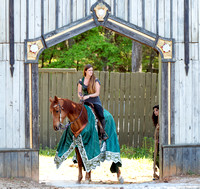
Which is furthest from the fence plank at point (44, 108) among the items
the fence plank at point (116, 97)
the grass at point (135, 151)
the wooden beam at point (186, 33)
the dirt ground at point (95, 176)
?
the wooden beam at point (186, 33)

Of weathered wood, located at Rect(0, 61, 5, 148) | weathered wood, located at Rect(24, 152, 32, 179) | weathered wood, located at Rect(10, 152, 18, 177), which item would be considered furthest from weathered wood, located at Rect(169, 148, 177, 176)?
weathered wood, located at Rect(0, 61, 5, 148)

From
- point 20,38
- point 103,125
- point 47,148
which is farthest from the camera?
point 47,148

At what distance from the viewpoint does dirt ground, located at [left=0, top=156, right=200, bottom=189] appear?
7.20m

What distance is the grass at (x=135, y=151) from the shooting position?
1073 centimetres

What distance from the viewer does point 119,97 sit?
37.2ft

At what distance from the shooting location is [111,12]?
7582 mm

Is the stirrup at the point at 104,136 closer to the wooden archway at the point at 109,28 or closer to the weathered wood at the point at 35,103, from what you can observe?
the wooden archway at the point at 109,28

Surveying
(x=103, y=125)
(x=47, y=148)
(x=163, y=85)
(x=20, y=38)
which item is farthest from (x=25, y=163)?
(x=47, y=148)

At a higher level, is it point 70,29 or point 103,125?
point 70,29

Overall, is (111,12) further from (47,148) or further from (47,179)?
(47,148)

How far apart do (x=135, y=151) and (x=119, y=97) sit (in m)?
1.50

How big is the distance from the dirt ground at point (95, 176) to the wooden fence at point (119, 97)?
1.20 m

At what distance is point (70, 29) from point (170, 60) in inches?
74.7

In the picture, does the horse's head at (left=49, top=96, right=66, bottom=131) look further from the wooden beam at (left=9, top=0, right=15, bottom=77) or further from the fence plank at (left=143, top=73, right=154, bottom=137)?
the fence plank at (left=143, top=73, right=154, bottom=137)
